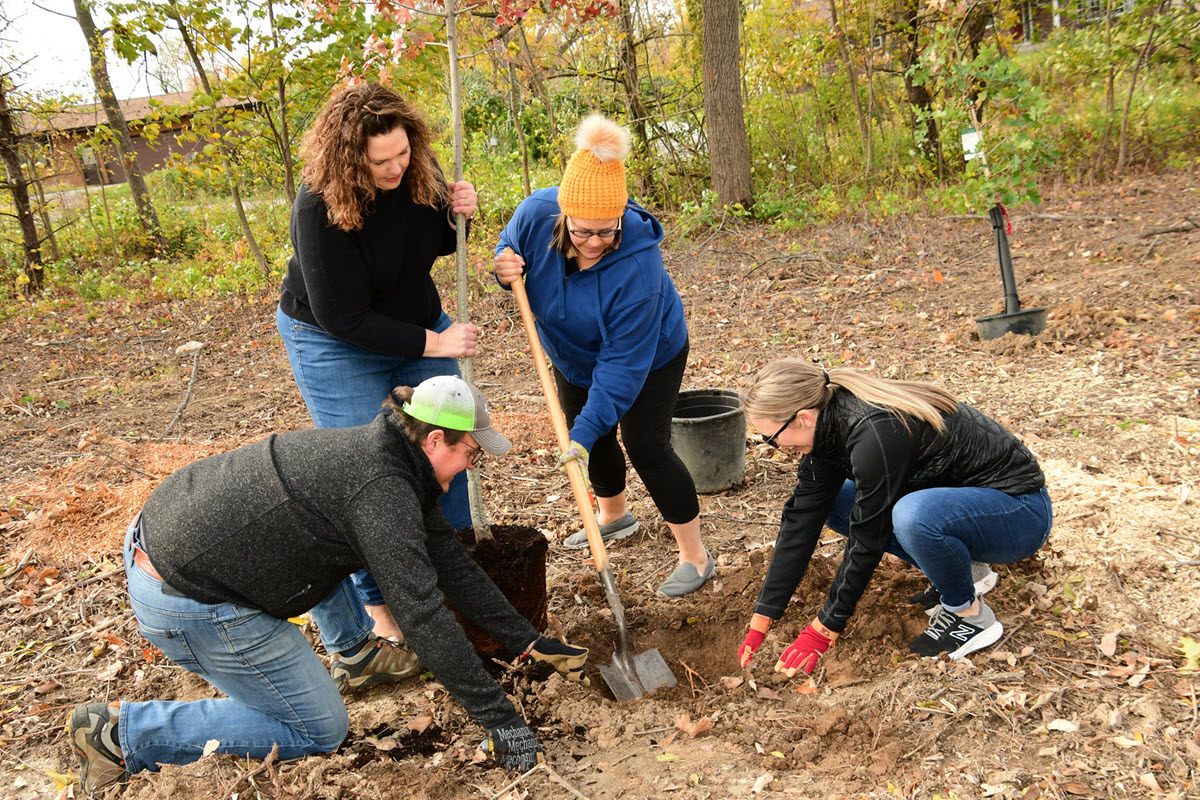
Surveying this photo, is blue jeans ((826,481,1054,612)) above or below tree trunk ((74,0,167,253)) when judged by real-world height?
below

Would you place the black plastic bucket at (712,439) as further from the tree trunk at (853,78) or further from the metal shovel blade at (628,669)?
the tree trunk at (853,78)

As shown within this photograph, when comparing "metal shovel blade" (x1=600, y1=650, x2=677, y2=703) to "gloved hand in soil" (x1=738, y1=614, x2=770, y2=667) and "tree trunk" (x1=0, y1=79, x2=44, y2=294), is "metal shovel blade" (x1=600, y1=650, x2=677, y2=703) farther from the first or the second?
"tree trunk" (x1=0, y1=79, x2=44, y2=294)

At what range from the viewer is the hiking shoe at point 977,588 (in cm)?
287

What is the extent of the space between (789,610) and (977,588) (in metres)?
0.69

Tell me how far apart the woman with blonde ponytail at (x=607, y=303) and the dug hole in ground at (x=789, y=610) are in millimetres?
764

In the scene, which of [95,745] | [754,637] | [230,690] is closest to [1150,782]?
[754,637]

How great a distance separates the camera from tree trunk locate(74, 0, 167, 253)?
12.4m

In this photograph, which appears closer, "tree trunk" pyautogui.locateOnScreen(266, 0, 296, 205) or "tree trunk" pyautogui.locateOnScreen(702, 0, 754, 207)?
"tree trunk" pyautogui.locateOnScreen(266, 0, 296, 205)

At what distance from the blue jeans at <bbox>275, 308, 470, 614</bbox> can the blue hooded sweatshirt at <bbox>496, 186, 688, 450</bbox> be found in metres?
0.44

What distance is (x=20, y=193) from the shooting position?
11.6 metres

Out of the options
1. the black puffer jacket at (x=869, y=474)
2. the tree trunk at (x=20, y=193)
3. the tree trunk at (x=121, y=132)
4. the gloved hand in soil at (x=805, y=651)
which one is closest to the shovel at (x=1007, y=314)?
the black puffer jacket at (x=869, y=474)

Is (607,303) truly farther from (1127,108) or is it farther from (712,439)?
(1127,108)

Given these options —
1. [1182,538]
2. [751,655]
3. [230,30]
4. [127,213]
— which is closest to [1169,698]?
[1182,538]

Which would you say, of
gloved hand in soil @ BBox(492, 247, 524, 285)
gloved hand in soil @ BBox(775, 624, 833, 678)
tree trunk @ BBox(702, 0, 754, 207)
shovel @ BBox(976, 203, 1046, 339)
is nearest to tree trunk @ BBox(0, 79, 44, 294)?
tree trunk @ BBox(702, 0, 754, 207)
